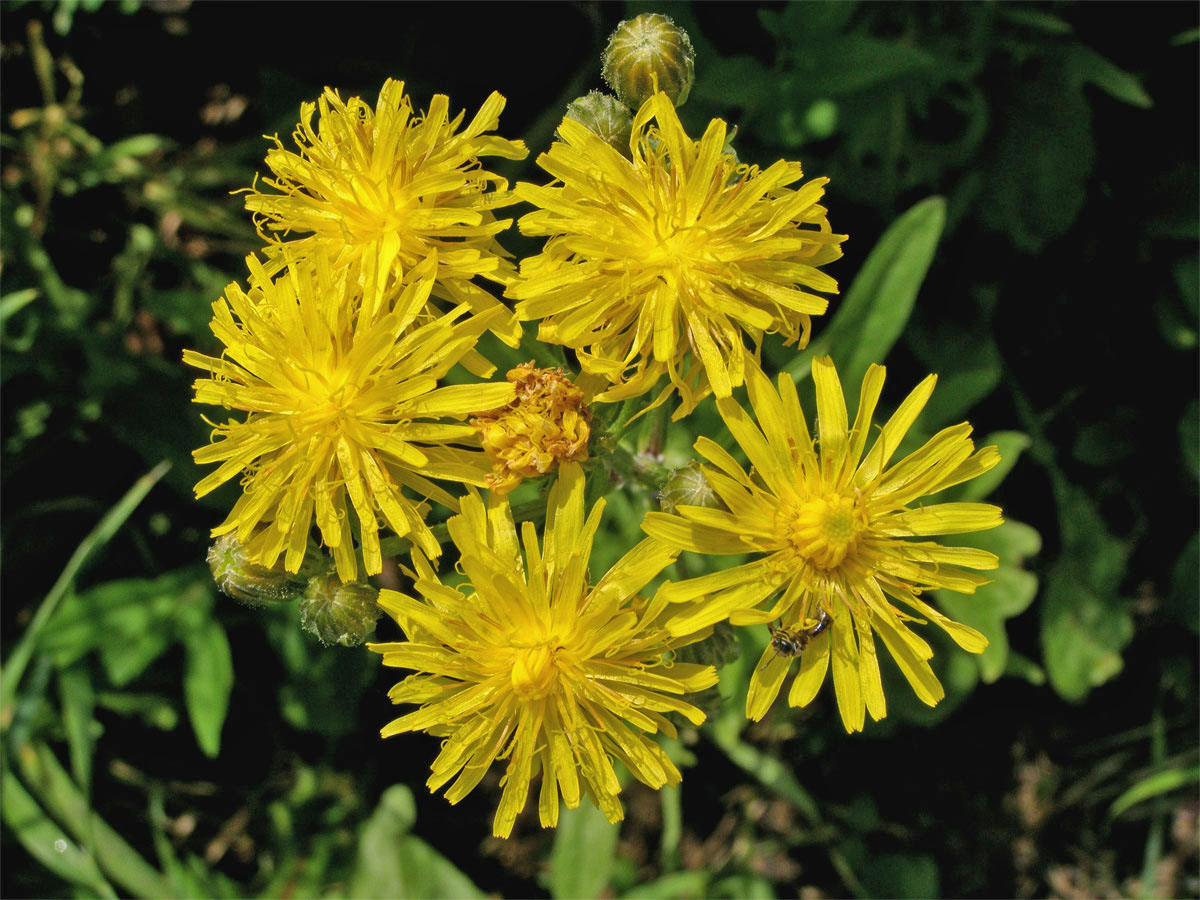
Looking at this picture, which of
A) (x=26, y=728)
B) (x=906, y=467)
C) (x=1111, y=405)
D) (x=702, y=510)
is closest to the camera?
(x=702, y=510)

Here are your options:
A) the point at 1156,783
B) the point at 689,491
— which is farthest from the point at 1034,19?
the point at 1156,783

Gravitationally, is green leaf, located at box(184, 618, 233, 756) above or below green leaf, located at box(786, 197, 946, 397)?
below

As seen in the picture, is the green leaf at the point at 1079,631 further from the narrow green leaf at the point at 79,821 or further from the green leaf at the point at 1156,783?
the narrow green leaf at the point at 79,821

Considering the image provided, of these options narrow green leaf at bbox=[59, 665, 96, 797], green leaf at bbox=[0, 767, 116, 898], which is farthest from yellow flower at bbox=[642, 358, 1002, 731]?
green leaf at bbox=[0, 767, 116, 898]

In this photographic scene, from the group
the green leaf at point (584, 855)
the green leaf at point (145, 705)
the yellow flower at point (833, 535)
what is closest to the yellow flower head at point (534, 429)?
the yellow flower at point (833, 535)

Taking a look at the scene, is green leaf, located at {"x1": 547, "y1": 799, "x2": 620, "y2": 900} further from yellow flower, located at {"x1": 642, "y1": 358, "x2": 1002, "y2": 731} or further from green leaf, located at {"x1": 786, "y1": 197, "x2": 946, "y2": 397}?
green leaf, located at {"x1": 786, "y1": 197, "x2": 946, "y2": 397}

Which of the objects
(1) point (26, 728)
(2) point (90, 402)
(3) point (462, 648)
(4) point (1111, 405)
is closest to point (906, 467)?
(3) point (462, 648)

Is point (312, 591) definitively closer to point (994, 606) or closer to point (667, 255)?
point (667, 255)

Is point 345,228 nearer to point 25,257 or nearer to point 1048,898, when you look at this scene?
point 25,257
